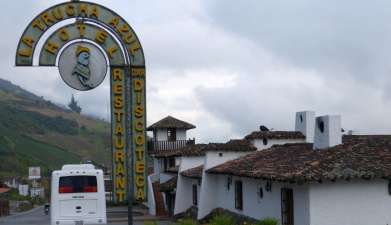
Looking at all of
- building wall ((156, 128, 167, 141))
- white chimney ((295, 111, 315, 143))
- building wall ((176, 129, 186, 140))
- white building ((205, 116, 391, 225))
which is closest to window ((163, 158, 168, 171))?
building wall ((156, 128, 167, 141))

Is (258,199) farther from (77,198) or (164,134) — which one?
(164,134)

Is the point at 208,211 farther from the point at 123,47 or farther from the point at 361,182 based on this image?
the point at 123,47

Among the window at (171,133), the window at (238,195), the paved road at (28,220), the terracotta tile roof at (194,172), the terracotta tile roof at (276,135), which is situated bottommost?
the paved road at (28,220)

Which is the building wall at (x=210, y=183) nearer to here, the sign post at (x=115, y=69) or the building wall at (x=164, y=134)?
the sign post at (x=115, y=69)

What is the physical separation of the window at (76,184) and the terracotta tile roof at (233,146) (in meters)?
9.42

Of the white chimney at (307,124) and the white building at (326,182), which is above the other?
the white chimney at (307,124)

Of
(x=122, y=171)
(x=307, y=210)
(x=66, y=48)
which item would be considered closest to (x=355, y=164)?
(x=307, y=210)

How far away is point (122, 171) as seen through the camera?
17672mm

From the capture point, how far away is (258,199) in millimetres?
28109

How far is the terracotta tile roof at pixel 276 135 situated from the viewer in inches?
1436

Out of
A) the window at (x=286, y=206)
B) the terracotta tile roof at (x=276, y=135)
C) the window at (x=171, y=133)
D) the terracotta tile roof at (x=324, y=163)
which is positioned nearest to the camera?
the terracotta tile roof at (x=324, y=163)

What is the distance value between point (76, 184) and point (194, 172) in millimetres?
13623

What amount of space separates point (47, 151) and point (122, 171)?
114 m

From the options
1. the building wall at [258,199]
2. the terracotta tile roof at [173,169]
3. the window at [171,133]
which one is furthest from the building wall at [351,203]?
the window at [171,133]
